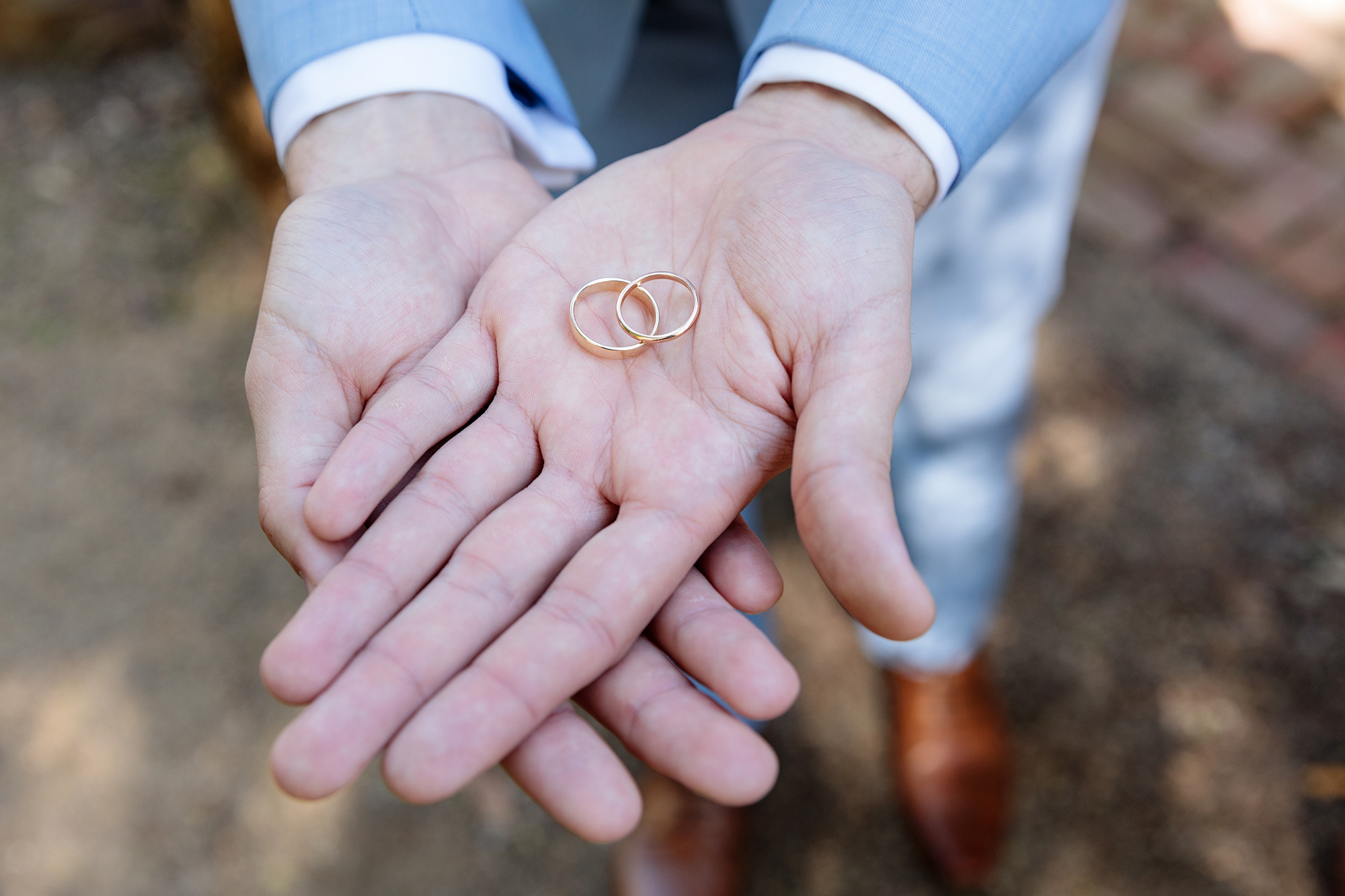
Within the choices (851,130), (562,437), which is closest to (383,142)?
(562,437)

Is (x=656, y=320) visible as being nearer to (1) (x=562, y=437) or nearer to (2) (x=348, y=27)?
(1) (x=562, y=437)

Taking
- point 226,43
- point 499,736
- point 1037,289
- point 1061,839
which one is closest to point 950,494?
point 1037,289

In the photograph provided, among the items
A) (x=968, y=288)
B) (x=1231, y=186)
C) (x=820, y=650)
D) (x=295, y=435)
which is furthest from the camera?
(x=1231, y=186)

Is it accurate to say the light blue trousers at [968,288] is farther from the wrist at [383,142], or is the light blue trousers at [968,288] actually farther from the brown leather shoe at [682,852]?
the brown leather shoe at [682,852]

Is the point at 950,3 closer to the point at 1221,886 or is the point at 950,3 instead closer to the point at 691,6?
the point at 691,6

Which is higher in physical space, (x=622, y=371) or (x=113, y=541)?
(x=622, y=371)

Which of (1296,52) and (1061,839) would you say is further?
(1296,52)
